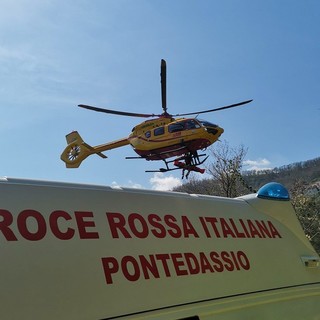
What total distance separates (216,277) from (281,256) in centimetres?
67

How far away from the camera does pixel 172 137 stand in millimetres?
17469

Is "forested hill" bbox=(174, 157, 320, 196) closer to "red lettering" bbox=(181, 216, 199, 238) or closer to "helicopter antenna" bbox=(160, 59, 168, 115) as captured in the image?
"helicopter antenna" bbox=(160, 59, 168, 115)

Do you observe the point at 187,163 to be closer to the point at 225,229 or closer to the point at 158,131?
the point at 158,131

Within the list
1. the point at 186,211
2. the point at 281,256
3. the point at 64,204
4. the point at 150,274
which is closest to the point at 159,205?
the point at 186,211

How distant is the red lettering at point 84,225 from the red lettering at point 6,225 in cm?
31

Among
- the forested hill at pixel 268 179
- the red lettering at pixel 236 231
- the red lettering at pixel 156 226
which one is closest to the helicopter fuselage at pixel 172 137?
the forested hill at pixel 268 179

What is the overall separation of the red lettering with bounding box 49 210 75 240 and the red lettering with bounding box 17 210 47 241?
0.04 m

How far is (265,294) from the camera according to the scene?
8.89 ft

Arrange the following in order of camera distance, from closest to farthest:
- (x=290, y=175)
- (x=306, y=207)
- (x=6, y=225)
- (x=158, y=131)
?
(x=6, y=225)
(x=158, y=131)
(x=306, y=207)
(x=290, y=175)

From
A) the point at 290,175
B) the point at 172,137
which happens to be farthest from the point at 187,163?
the point at 290,175

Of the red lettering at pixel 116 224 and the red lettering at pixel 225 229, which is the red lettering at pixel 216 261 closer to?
the red lettering at pixel 225 229

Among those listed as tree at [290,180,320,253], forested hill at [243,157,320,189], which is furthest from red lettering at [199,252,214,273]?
tree at [290,180,320,253]

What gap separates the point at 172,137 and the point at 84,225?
50.7 feet

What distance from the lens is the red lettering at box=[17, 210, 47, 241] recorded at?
188 centimetres
